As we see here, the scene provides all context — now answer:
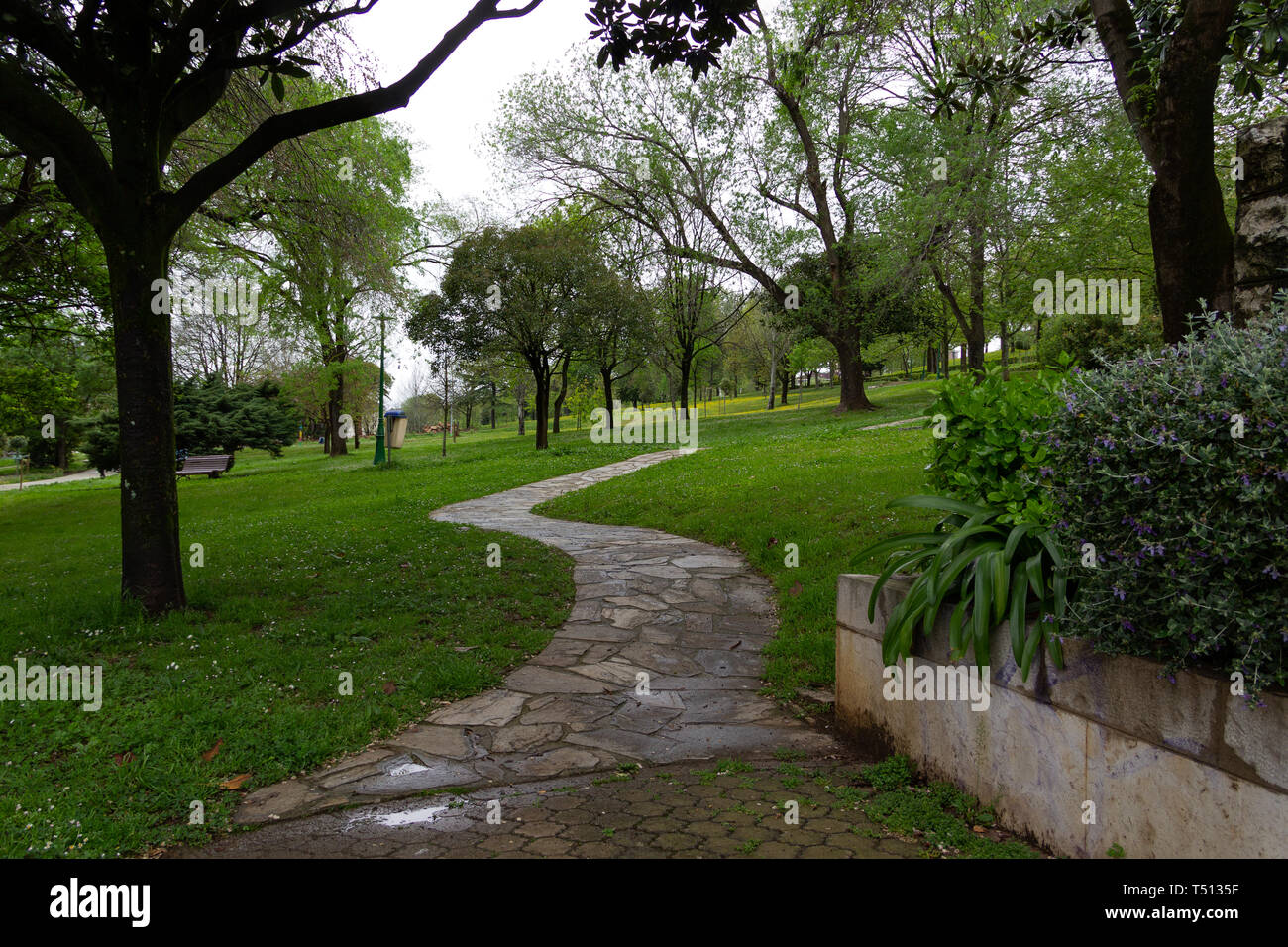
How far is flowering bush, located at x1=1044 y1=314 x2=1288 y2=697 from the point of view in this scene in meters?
2.05

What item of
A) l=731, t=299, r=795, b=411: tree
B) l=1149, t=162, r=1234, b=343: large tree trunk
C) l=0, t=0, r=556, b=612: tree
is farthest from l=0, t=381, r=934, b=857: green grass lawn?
l=731, t=299, r=795, b=411: tree

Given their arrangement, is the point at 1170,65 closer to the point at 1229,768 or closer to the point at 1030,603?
the point at 1030,603

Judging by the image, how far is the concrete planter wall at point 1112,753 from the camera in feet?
6.89

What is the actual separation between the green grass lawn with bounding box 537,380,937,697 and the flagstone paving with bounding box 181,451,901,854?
1.07 ft

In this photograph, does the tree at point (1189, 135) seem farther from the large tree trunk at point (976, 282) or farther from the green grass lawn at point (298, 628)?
the large tree trunk at point (976, 282)

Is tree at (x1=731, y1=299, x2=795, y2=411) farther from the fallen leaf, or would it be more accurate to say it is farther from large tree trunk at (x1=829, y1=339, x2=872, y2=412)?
Answer: the fallen leaf

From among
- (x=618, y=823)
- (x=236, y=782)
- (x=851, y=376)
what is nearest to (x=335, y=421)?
(x=851, y=376)

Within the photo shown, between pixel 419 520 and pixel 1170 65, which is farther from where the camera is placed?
pixel 419 520

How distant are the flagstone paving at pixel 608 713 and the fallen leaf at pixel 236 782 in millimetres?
137

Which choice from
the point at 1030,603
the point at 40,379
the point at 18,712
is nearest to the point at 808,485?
the point at 1030,603

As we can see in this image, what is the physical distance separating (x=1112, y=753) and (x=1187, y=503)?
0.92 m

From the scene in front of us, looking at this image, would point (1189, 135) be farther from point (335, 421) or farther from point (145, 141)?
point (335, 421)

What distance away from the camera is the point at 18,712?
4.25 m

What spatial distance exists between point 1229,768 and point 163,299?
739 centimetres
